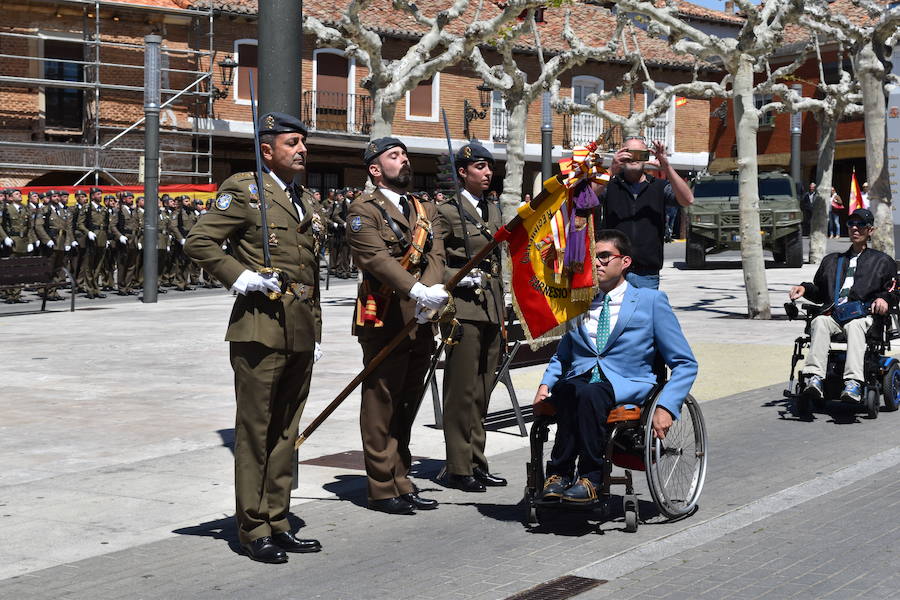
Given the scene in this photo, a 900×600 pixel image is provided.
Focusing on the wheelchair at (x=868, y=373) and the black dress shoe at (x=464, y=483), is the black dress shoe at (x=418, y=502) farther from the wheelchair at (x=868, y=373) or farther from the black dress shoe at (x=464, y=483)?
the wheelchair at (x=868, y=373)

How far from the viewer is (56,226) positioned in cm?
2370

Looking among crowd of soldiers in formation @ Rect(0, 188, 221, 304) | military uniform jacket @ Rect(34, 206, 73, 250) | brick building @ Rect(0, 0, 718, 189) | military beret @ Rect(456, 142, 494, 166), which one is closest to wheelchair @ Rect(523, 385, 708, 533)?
military beret @ Rect(456, 142, 494, 166)

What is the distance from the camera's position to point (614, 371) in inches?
279

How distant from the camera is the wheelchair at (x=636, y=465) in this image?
22.3ft

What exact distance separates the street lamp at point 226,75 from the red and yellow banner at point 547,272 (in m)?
31.9

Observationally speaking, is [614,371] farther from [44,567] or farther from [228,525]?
[44,567]

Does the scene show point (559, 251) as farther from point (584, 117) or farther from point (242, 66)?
point (584, 117)

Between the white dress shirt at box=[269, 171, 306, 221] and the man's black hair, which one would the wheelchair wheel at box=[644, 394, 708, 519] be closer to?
the man's black hair

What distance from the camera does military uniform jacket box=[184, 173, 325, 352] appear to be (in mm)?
6371

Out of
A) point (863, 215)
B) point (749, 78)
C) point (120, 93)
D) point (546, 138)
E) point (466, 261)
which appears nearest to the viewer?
point (466, 261)

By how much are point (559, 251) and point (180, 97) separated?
32370mm

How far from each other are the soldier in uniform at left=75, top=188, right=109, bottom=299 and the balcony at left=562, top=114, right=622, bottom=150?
95.2 ft

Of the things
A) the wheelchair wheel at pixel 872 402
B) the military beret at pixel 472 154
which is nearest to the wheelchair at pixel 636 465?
the military beret at pixel 472 154

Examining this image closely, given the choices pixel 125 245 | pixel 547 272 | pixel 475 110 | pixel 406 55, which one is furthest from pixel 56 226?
pixel 475 110
